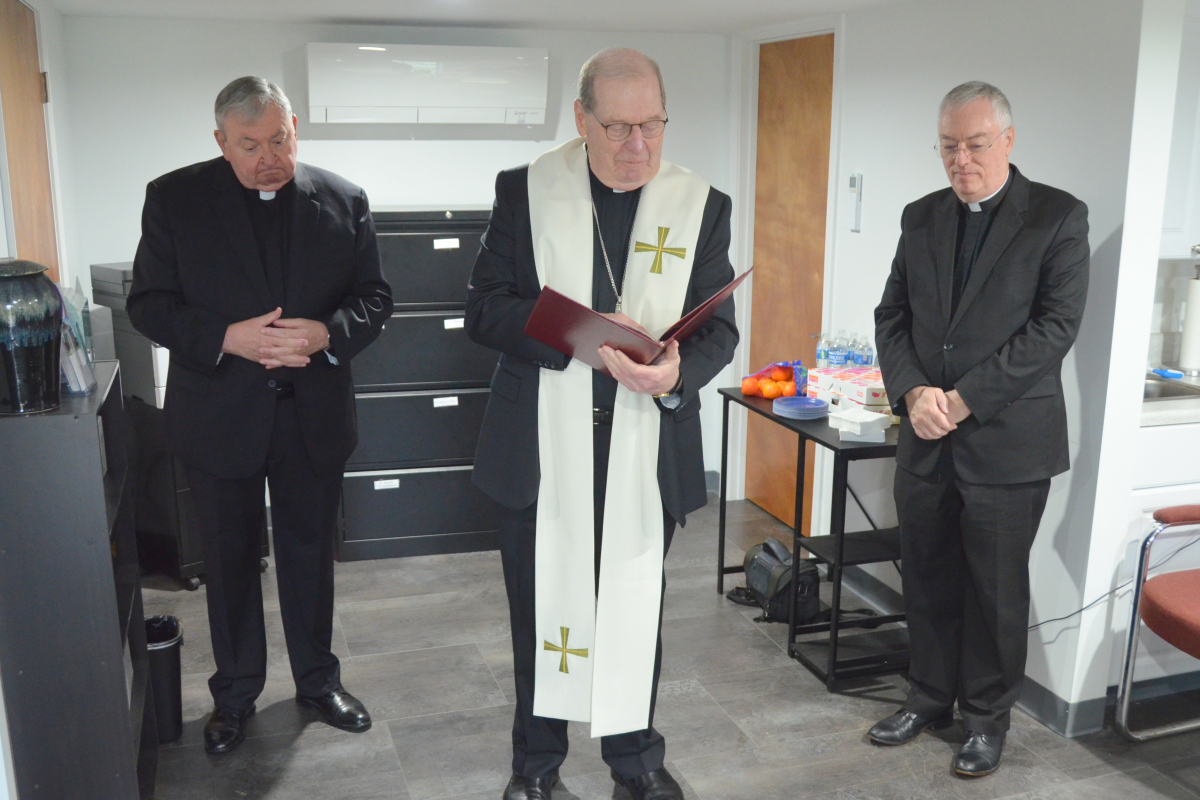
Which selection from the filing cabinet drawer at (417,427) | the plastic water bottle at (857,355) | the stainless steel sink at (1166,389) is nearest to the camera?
the stainless steel sink at (1166,389)

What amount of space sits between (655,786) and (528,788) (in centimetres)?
31

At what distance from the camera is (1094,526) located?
288 cm

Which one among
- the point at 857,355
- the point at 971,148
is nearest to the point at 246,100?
the point at 971,148

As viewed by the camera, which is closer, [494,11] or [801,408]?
[801,408]

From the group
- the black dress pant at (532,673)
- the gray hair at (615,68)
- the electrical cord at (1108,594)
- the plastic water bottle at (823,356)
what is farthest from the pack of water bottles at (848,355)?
the gray hair at (615,68)

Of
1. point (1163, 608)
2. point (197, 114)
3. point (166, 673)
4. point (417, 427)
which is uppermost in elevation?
point (197, 114)

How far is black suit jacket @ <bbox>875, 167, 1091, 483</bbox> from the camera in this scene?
2.57m

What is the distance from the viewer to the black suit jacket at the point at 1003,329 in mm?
2574

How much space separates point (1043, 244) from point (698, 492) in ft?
3.47

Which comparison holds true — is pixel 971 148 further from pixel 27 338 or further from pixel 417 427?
pixel 417 427

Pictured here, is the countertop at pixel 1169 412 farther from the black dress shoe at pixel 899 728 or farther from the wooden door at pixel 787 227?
the wooden door at pixel 787 227

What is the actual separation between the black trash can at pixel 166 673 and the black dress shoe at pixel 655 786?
1.27 m

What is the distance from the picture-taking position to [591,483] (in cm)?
241

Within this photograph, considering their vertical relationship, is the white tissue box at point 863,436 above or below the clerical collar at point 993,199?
below
